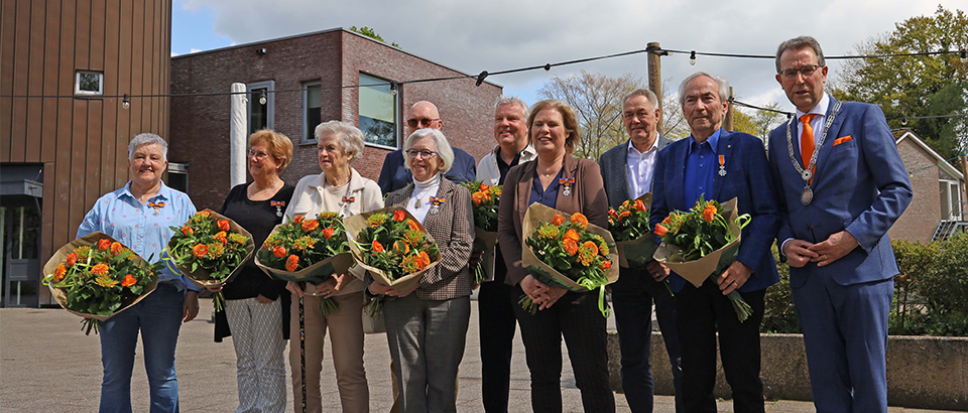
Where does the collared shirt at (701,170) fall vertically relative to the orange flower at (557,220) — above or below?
above

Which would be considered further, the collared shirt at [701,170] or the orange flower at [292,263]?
the orange flower at [292,263]

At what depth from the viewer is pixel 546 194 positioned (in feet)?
12.9

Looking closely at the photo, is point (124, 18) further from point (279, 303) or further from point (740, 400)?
point (740, 400)

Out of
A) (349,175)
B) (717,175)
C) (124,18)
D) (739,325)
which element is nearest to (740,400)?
(739,325)

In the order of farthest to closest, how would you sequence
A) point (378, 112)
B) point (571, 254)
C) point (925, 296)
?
point (378, 112)
point (925, 296)
point (571, 254)

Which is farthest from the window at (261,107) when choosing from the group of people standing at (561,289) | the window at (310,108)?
the group of people standing at (561,289)

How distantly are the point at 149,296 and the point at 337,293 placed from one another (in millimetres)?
1232

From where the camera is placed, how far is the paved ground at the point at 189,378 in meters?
5.86

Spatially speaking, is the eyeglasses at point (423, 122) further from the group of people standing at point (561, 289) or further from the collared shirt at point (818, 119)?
the collared shirt at point (818, 119)

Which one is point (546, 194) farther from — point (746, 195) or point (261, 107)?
point (261, 107)

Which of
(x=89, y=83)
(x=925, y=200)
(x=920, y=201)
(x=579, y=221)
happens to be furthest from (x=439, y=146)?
(x=925, y=200)

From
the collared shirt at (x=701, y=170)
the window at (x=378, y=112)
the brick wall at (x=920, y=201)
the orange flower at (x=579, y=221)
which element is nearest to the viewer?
the orange flower at (x=579, y=221)

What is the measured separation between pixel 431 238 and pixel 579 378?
1.15 meters

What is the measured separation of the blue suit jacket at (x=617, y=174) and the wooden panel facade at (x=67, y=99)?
1763 cm
